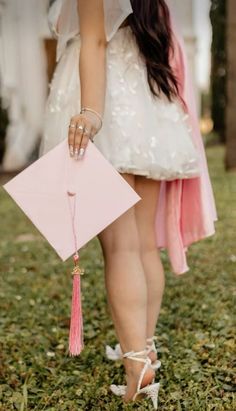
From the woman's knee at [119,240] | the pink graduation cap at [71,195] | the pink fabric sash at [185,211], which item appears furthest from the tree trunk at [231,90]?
the pink graduation cap at [71,195]

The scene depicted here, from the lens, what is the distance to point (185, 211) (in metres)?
2.12

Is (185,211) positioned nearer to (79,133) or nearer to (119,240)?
(119,240)

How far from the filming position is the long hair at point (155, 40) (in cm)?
178

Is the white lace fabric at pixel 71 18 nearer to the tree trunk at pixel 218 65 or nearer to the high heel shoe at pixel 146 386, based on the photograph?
the high heel shoe at pixel 146 386

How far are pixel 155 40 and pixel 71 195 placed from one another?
56cm

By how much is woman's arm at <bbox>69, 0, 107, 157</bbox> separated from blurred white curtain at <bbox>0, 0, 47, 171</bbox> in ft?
24.0

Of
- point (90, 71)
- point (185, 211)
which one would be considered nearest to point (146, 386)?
point (185, 211)

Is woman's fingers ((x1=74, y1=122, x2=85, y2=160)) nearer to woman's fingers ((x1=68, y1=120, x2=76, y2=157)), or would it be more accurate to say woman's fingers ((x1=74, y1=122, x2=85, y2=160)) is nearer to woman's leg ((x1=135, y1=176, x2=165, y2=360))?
woman's fingers ((x1=68, y1=120, x2=76, y2=157))

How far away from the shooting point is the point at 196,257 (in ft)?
12.2

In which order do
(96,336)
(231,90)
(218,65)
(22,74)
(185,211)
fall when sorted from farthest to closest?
(218,65) → (22,74) → (231,90) → (96,336) → (185,211)

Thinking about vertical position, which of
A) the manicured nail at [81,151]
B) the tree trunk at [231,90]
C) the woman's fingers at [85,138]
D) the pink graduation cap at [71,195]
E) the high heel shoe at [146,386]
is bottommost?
the tree trunk at [231,90]

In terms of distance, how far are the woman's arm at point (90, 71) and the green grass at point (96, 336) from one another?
0.85m

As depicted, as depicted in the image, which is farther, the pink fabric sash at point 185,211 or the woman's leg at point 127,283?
the pink fabric sash at point 185,211

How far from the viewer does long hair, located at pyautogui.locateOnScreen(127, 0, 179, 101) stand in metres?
1.78
